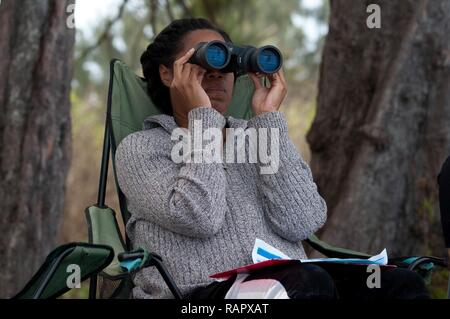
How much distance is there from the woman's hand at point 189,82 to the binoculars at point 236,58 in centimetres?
2

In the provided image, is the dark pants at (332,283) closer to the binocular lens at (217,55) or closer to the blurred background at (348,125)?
the binocular lens at (217,55)

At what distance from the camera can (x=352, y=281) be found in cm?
258

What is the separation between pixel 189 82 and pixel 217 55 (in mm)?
127

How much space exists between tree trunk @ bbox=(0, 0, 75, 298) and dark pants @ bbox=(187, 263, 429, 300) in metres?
1.79

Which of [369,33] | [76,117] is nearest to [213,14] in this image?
[76,117]

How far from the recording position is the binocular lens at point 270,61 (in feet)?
9.35

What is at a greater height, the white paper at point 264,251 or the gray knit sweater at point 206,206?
the gray knit sweater at point 206,206

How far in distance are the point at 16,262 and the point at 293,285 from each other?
7.35 ft

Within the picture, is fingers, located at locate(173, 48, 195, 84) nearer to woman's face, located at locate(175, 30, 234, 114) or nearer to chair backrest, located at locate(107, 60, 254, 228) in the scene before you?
woman's face, located at locate(175, 30, 234, 114)

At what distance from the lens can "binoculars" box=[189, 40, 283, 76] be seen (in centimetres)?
276

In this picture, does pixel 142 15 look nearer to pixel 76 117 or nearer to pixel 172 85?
pixel 76 117

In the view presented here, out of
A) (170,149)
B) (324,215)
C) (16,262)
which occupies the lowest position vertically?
(16,262)

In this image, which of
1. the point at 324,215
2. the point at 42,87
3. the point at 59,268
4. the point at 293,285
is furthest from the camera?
the point at 42,87

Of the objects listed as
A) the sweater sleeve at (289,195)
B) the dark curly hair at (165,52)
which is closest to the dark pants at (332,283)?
the sweater sleeve at (289,195)
